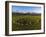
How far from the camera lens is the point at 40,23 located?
73.0 inches

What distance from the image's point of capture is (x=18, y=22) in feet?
5.79

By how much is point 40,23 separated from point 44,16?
0.13 metres

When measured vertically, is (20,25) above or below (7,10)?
below

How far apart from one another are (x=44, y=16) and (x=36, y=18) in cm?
14

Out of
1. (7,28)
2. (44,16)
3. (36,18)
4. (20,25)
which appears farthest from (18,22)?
(44,16)

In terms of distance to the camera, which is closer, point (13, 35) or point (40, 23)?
point (13, 35)

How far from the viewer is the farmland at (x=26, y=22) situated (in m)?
1.75

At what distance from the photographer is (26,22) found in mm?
1798

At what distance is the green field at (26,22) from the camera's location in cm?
175

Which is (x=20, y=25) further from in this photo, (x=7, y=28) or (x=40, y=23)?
(x=40, y=23)

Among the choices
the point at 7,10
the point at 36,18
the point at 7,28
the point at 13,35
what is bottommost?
the point at 13,35

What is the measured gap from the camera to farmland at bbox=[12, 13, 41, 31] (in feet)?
5.73

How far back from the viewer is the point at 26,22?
1.80 m

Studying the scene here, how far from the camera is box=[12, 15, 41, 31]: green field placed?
1747 millimetres
